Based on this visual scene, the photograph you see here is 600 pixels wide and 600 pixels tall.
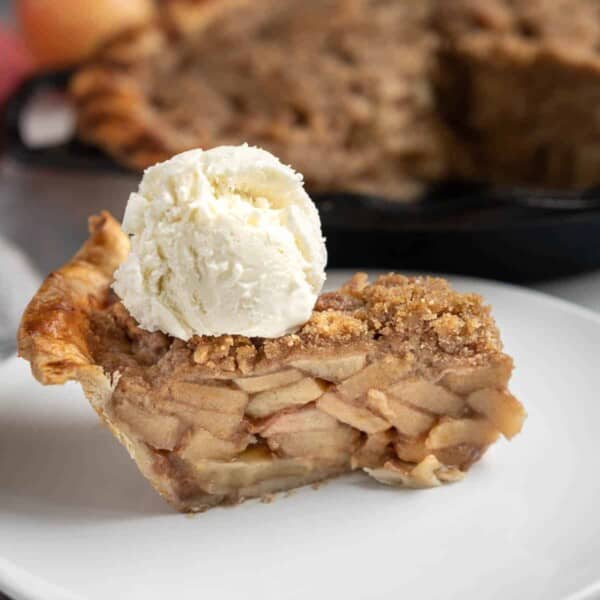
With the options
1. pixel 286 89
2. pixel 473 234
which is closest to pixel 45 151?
pixel 286 89

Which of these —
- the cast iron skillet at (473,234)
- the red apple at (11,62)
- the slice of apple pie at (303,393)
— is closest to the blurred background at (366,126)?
the cast iron skillet at (473,234)

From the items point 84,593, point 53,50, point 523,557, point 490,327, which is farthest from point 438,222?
point 53,50

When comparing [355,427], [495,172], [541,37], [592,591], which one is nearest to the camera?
[592,591]

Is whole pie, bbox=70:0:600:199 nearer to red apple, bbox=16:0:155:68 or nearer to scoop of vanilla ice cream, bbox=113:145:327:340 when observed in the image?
red apple, bbox=16:0:155:68

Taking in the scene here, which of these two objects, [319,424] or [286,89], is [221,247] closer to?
[319,424]

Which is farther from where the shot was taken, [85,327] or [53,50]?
[53,50]

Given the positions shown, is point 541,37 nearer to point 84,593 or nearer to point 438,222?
point 438,222

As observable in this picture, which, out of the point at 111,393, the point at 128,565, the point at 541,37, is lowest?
the point at 128,565
